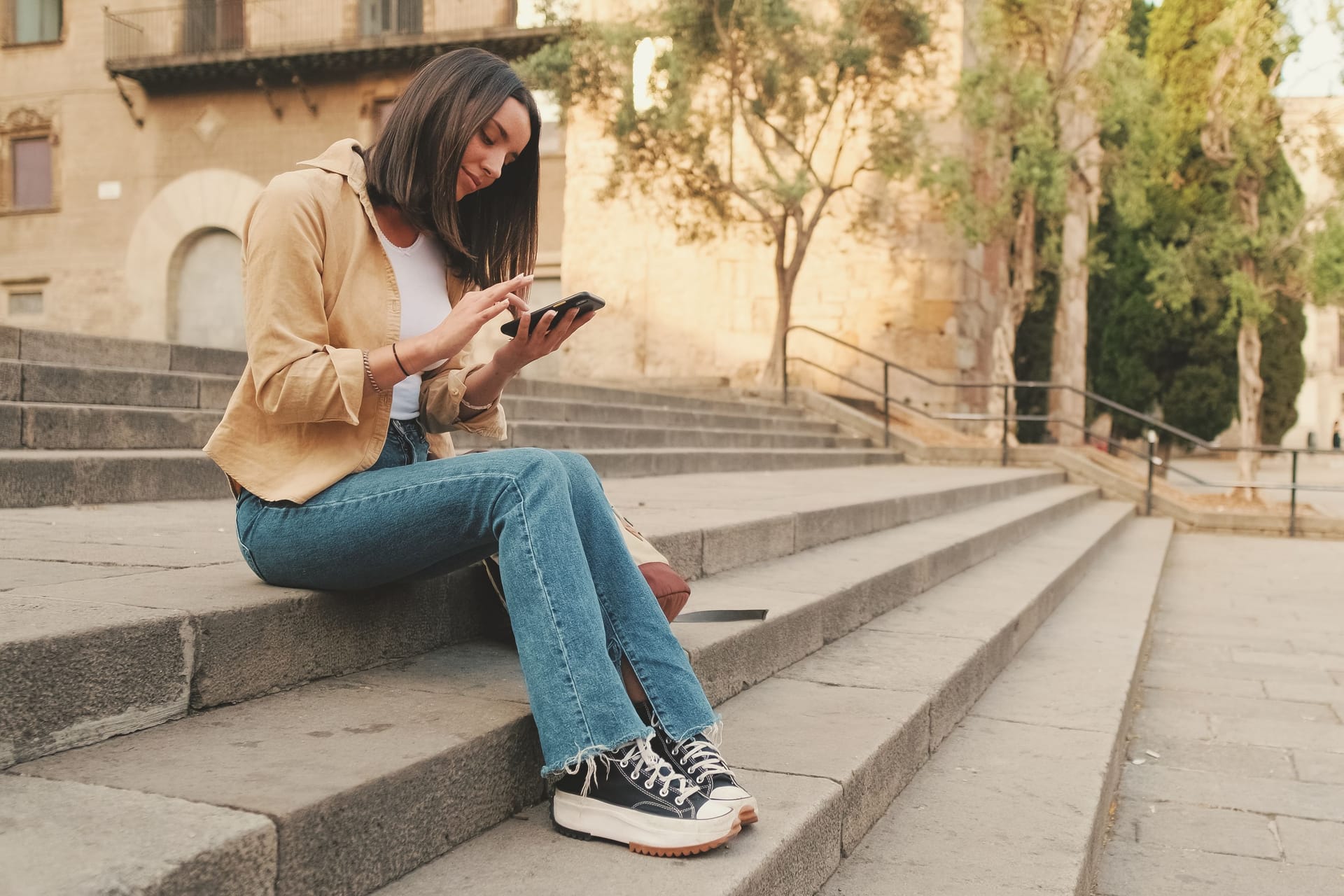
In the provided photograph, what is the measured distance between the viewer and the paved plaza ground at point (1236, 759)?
2.80 meters

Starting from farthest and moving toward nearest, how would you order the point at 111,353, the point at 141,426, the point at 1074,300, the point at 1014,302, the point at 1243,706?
1. the point at 1074,300
2. the point at 1014,302
3. the point at 111,353
4. the point at 1243,706
5. the point at 141,426

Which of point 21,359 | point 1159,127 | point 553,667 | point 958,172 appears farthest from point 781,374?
point 553,667

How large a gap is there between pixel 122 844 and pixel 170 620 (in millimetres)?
535

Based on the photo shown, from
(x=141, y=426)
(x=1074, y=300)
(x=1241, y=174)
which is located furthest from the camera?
(x=1074, y=300)

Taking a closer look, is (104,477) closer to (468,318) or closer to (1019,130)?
(468,318)

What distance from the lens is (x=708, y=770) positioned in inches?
74.1

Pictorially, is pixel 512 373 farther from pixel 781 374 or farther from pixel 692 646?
pixel 781 374

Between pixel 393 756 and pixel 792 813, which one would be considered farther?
pixel 792 813

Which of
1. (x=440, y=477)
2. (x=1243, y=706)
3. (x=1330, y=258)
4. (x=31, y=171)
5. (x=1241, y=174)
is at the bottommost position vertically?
(x=1243, y=706)

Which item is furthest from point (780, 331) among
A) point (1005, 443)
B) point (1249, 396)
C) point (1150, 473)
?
point (1249, 396)

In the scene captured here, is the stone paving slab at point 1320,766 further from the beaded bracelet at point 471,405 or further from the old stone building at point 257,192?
the old stone building at point 257,192

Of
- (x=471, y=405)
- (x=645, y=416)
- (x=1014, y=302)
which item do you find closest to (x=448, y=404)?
(x=471, y=405)

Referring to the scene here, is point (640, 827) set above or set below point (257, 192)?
below

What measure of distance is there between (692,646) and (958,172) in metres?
12.5
